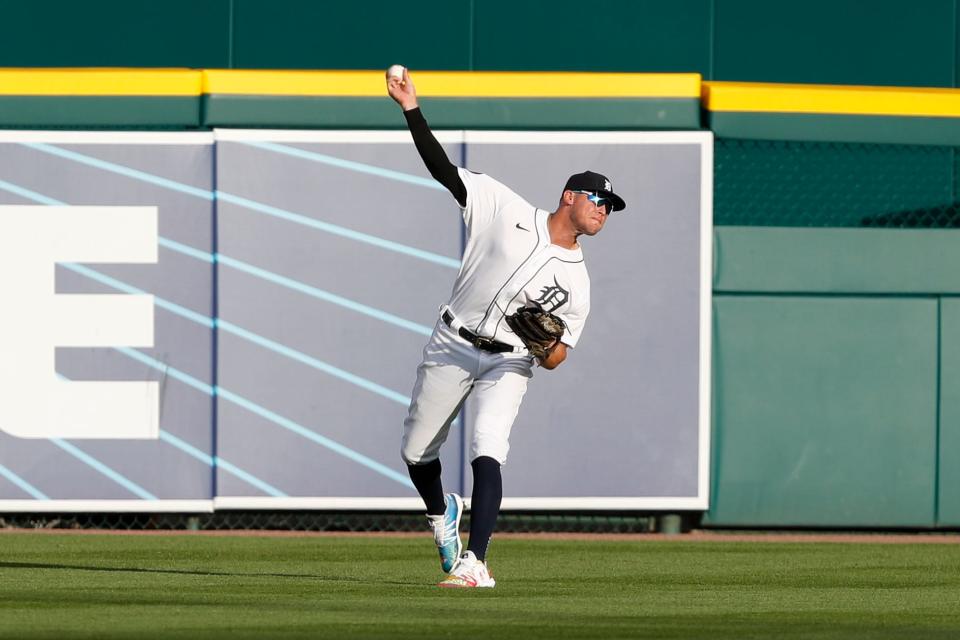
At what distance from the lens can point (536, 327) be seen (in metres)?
6.49

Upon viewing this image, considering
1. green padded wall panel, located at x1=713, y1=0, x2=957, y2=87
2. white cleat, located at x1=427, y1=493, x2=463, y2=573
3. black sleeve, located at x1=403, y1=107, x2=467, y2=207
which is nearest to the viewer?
black sleeve, located at x1=403, y1=107, x2=467, y2=207

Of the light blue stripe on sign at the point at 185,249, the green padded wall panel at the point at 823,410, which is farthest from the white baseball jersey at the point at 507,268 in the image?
the green padded wall panel at the point at 823,410

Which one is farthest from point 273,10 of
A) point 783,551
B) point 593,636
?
point 593,636

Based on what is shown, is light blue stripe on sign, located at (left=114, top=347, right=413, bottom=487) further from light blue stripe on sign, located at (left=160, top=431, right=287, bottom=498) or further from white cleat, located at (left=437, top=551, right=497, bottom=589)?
white cleat, located at (left=437, top=551, right=497, bottom=589)

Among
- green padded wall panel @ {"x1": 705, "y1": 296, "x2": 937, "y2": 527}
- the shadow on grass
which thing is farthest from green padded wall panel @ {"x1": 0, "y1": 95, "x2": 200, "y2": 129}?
green padded wall panel @ {"x1": 705, "y1": 296, "x2": 937, "y2": 527}

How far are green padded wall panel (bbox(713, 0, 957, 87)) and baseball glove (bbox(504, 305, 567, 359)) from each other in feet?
21.9

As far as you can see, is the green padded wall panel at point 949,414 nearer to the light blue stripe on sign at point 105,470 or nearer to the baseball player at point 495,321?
the baseball player at point 495,321

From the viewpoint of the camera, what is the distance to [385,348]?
31.8ft

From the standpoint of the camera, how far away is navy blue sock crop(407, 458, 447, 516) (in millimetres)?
6746

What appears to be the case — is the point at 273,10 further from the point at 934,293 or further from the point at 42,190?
the point at 934,293

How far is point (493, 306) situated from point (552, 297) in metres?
0.23

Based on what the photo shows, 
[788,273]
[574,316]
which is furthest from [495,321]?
[788,273]

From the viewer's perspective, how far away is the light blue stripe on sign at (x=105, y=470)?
31.6 feet

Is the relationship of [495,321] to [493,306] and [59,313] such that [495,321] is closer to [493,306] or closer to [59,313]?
[493,306]
